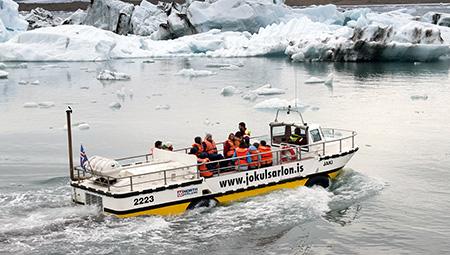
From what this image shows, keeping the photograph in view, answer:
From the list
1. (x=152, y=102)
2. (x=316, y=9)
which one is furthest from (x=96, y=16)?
(x=152, y=102)

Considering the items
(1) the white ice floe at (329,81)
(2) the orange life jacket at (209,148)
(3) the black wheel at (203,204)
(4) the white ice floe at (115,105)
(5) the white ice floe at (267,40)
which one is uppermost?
(5) the white ice floe at (267,40)

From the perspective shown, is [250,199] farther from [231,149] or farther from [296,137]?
[296,137]

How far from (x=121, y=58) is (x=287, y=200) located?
4081 centimetres

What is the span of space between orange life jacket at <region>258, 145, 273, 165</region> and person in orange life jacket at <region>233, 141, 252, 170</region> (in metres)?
0.31

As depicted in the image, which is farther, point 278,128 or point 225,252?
point 278,128

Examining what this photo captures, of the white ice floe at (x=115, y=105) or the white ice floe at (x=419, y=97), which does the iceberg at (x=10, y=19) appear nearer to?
the white ice floe at (x=115, y=105)

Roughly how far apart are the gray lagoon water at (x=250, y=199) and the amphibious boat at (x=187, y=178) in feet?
0.82

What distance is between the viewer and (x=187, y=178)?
14.0 m

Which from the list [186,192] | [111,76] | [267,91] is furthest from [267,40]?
[186,192]

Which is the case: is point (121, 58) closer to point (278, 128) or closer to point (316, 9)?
point (316, 9)

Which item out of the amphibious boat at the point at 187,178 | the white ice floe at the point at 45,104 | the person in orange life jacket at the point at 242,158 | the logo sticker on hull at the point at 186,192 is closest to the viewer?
the amphibious boat at the point at 187,178

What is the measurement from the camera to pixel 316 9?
200 feet

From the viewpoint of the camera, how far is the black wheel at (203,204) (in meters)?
13.9

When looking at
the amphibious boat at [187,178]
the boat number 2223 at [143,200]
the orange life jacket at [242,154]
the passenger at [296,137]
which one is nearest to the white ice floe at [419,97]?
the amphibious boat at [187,178]
